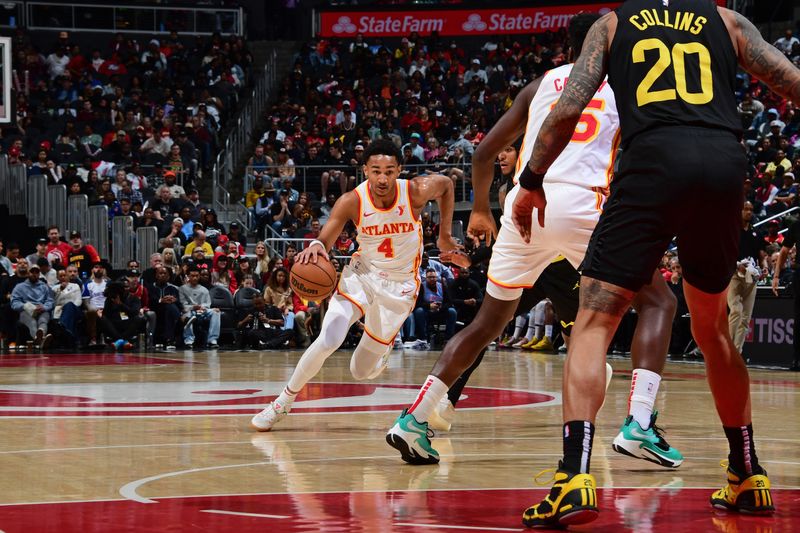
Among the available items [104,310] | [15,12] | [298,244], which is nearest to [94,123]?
[15,12]

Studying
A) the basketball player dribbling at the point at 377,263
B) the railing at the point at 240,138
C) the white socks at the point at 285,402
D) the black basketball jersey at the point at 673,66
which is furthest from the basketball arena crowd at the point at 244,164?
the black basketball jersey at the point at 673,66

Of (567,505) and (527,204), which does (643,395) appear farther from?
(567,505)

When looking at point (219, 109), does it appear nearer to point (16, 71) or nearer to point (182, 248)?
point (16, 71)

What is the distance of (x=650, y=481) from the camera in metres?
5.13

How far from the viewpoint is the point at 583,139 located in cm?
598

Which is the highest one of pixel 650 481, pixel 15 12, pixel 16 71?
pixel 15 12

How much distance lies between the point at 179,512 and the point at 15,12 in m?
27.4

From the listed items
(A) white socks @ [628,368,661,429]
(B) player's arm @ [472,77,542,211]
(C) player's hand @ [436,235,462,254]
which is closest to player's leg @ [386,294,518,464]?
(B) player's arm @ [472,77,542,211]

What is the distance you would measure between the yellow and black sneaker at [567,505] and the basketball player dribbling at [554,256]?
1649 mm

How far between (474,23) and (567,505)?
93.9ft

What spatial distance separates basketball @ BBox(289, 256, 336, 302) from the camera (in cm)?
713

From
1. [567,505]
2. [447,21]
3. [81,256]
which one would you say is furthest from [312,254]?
[447,21]

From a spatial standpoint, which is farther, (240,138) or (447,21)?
(447,21)

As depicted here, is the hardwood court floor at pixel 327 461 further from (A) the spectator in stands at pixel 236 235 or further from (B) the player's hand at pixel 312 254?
(A) the spectator in stands at pixel 236 235
